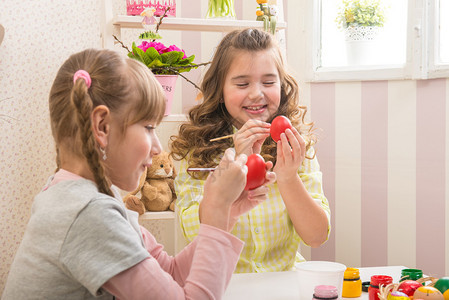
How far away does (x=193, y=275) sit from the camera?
90 cm

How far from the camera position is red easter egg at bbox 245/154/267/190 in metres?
1.15

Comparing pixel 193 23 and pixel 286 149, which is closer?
pixel 286 149

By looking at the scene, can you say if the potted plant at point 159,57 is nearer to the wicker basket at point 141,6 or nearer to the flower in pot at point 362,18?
the wicker basket at point 141,6

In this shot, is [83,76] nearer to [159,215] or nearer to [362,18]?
[159,215]

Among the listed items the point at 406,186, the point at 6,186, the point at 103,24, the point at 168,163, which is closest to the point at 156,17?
the point at 103,24

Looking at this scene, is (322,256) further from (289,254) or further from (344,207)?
(289,254)

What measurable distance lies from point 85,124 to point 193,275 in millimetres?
305

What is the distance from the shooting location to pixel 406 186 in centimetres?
232

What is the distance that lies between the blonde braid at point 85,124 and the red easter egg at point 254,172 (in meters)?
0.37

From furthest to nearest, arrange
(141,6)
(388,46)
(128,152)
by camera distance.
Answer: (388,46) < (141,6) < (128,152)

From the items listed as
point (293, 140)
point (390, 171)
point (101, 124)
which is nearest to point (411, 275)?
point (293, 140)

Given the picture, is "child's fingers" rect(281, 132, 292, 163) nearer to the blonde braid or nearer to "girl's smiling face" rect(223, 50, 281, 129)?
"girl's smiling face" rect(223, 50, 281, 129)

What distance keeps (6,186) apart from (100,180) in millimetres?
Answer: 1896

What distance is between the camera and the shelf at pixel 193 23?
2.19 metres
